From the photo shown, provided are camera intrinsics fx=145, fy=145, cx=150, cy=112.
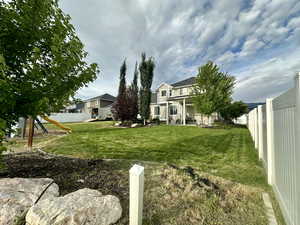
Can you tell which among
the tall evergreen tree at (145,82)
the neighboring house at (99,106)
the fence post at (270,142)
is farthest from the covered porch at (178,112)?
the fence post at (270,142)

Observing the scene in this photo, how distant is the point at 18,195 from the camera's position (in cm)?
200

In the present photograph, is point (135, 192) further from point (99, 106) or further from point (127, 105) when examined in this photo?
point (99, 106)

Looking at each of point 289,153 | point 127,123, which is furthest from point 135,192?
point 127,123

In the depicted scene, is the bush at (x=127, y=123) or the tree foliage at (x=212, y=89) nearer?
the tree foliage at (x=212, y=89)

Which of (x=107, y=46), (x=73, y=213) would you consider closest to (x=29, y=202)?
(x=73, y=213)

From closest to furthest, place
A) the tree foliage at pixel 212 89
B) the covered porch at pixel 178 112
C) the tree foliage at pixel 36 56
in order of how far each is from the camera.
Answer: the tree foliage at pixel 36 56 → the tree foliage at pixel 212 89 → the covered porch at pixel 178 112

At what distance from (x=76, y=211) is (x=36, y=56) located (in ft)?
8.12

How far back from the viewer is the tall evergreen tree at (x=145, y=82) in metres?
19.8

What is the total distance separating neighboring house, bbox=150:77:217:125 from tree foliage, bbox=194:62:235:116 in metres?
4.10

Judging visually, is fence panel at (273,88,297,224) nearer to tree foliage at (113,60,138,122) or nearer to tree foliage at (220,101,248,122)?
tree foliage at (113,60,138,122)

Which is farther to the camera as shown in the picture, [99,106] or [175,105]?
[99,106]

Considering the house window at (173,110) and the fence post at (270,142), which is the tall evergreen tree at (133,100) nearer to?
the house window at (173,110)

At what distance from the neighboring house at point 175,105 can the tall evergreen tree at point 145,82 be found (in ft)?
11.9

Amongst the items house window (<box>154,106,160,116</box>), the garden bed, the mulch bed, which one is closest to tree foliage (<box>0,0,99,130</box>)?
the mulch bed
